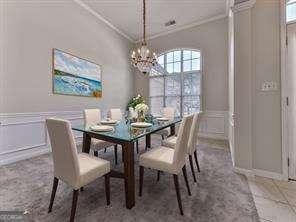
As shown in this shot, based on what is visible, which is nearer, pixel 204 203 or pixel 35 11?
pixel 204 203

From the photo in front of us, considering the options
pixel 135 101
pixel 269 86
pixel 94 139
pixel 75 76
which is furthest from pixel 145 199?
pixel 135 101

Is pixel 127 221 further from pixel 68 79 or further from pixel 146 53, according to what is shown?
pixel 68 79

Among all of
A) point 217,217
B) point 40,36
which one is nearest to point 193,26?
point 40,36

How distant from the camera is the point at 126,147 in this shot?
1636mm

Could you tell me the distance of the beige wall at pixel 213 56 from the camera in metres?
4.64

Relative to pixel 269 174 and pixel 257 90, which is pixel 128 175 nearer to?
pixel 269 174

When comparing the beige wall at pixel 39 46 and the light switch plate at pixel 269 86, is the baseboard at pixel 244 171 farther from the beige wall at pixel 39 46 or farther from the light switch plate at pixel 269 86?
the beige wall at pixel 39 46

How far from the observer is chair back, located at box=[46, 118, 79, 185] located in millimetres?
1321

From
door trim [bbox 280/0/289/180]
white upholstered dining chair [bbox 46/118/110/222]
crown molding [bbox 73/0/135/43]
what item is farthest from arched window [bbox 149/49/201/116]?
white upholstered dining chair [bbox 46/118/110/222]

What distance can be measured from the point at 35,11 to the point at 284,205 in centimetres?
473

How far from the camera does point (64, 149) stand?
4.49 ft

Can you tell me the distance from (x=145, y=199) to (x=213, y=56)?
4398 mm

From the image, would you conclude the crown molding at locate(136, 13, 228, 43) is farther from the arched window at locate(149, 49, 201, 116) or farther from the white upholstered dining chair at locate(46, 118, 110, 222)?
the white upholstered dining chair at locate(46, 118, 110, 222)

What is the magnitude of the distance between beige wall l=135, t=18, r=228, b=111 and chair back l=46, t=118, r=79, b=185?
4.31 m
